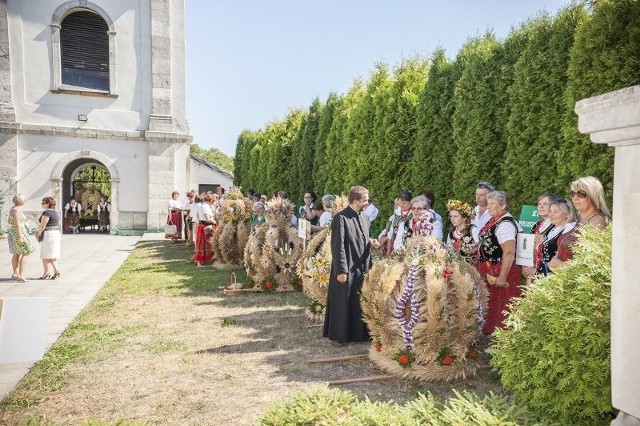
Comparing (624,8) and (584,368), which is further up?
(624,8)

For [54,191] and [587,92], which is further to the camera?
[54,191]

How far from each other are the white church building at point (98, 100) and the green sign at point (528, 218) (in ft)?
55.6

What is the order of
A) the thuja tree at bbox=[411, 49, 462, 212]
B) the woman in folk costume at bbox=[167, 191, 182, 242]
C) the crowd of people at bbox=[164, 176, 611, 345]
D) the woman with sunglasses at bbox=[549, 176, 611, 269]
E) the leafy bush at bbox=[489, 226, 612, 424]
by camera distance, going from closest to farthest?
the leafy bush at bbox=[489, 226, 612, 424] → the woman with sunglasses at bbox=[549, 176, 611, 269] → the crowd of people at bbox=[164, 176, 611, 345] → the thuja tree at bbox=[411, 49, 462, 212] → the woman in folk costume at bbox=[167, 191, 182, 242]

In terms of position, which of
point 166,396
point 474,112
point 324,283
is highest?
point 474,112

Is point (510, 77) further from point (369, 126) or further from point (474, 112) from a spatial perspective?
point (369, 126)

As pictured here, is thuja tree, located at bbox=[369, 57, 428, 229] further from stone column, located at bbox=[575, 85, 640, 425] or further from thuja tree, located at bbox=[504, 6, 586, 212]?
stone column, located at bbox=[575, 85, 640, 425]

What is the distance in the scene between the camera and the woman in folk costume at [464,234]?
5918mm

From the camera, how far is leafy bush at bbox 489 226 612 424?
2.14m

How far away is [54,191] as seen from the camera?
19531mm

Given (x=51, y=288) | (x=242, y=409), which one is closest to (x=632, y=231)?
(x=242, y=409)

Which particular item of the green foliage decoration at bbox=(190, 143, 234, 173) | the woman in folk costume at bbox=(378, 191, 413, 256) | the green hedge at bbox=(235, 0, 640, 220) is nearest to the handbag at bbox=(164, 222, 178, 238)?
the green hedge at bbox=(235, 0, 640, 220)

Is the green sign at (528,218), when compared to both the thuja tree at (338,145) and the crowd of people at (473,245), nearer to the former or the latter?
the crowd of people at (473,245)

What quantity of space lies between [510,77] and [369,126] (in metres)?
4.54

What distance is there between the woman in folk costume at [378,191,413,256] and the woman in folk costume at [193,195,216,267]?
6199mm
